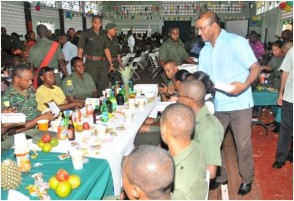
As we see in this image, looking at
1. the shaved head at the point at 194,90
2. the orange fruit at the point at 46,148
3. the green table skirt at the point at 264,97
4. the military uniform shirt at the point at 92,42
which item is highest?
the military uniform shirt at the point at 92,42

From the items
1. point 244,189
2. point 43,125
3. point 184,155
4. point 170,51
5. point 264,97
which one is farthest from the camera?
point 170,51

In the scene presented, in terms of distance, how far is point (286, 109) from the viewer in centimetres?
338

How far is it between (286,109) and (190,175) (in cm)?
230

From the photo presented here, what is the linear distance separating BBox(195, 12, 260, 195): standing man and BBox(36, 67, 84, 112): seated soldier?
71.6 inches

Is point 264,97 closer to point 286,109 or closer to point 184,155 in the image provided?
point 286,109

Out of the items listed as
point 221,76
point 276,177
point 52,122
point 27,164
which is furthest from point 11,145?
point 276,177

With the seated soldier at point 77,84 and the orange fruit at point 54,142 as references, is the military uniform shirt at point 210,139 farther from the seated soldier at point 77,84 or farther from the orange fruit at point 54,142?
the seated soldier at point 77,84

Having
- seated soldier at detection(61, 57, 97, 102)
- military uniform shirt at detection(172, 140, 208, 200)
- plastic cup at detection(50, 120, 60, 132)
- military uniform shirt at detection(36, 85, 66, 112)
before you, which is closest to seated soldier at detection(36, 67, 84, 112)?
military uniform shirt at detection(36, 85, 66, 112)

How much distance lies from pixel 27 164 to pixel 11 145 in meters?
0.62

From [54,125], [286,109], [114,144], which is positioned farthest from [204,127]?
[286,109]

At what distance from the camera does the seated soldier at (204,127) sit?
2061 mm

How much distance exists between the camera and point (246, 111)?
2.80 meters

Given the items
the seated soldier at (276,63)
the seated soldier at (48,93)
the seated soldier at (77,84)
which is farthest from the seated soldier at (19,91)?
the seated soldier at (276,63)

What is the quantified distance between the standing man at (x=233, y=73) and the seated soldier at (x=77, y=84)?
1.91 metres
